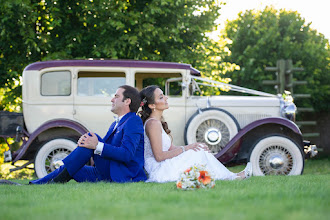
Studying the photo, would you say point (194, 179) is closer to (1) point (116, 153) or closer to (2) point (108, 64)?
(1) point (116, 153)

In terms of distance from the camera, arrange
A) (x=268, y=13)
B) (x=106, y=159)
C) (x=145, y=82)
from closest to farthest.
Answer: (x=106, y=159), (x=145, y=82), (x=268, y=13)

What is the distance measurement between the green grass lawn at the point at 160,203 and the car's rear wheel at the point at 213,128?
307cm

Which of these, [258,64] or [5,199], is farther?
[258,64]

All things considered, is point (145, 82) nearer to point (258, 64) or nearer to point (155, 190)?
point (155, 190)

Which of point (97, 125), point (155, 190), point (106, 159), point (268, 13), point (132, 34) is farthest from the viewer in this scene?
point (268, 13)

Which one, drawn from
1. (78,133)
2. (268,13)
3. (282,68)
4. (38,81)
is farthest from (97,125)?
(268,13)

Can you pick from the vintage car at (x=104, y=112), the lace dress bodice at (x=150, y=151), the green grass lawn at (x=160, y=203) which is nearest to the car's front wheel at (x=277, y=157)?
the vintage car at (x=104, y=112)

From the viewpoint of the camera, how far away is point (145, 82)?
901 centimetres

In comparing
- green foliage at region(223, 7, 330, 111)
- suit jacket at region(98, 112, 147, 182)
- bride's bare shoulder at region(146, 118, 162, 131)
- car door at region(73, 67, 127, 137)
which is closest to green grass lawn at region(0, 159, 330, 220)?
suit jacket at region(98, 112, 147, 182)

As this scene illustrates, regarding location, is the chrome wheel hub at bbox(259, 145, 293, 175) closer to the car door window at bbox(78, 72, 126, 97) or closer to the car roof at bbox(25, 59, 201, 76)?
the car roof at bbox(25, 59, 201, 76)

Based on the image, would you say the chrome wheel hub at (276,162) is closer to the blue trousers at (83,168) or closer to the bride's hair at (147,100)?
the bride's hair at (147,100)

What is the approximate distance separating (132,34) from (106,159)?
5806 millimetres

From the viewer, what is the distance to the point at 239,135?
287 inches

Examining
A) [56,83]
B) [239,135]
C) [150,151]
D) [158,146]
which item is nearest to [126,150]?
[158,146]
